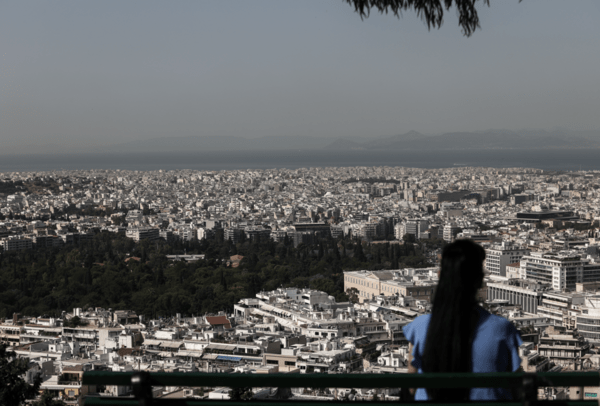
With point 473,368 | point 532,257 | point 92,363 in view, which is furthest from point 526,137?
point 473,368

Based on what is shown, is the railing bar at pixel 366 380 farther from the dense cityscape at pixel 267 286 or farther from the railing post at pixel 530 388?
the dense cityscape at pixel 267 286

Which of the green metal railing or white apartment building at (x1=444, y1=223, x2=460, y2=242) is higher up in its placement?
the green metal railing

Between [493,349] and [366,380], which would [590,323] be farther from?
[366,380]

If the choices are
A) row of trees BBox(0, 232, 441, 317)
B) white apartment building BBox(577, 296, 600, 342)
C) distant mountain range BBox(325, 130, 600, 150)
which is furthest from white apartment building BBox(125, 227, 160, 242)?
distant mountain range BBox(325, 130, 600, 150)

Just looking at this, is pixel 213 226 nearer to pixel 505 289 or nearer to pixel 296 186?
pixel 505 289

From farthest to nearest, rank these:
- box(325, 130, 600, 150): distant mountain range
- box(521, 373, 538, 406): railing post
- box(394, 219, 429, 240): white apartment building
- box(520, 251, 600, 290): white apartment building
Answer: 1. box(325, 130, 600, 150): distant mountain range
2. box(394, 219, 429, 240): white apartment building
3. box(520, 251, 600, 290): white apartment building
4. box(521, 373, 538, 406): railing post

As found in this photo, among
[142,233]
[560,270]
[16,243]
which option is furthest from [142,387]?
[142,233]

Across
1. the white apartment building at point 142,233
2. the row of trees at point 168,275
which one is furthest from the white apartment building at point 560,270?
the white apartment building at point 142,233

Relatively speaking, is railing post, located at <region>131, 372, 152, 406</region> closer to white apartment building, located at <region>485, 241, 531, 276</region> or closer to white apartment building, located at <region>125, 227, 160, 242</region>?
white apartment building, located at <region>485, 241, 531, 276</region>
